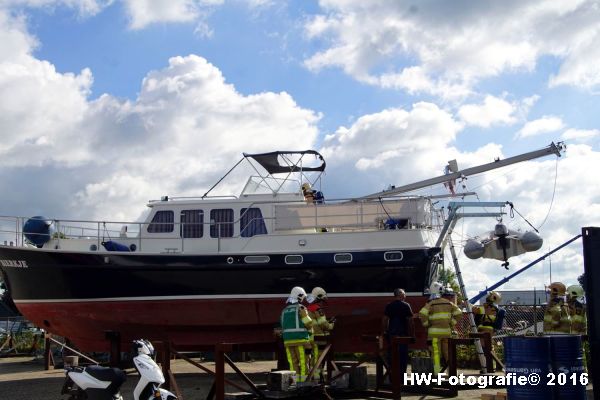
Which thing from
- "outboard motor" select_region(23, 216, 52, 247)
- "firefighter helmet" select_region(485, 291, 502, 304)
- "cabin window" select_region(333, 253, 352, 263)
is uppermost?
"outboard motor" select_region(23, 216, 52, 247)

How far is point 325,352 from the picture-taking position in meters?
9.96

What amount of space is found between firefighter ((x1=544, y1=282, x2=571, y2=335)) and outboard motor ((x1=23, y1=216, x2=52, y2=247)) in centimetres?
1046

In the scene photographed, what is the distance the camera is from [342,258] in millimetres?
13906

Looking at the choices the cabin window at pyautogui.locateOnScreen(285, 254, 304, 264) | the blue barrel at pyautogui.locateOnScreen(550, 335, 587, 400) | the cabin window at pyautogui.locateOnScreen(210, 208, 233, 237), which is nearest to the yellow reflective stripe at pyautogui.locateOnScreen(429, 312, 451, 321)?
the blue barrel at pyautogui.locateOnScreen(550, 335, 587, 400)

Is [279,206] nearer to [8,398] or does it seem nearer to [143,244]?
[143,244]

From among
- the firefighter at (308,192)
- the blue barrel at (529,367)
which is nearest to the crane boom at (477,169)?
the firefighter at (308,192)

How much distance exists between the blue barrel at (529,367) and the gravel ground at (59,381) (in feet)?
7.39

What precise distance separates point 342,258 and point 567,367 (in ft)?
21.9

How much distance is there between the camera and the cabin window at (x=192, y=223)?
592 inches

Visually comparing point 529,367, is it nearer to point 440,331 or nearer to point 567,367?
point 567,367

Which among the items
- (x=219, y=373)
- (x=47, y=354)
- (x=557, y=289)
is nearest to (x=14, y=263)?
(x=47, y=354)

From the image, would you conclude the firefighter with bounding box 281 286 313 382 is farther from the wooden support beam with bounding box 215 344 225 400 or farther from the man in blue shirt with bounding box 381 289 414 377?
the man in blue shirt with bounding box 381 289 414 377

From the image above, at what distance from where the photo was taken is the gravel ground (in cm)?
1097

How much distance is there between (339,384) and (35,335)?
13.7 metres
